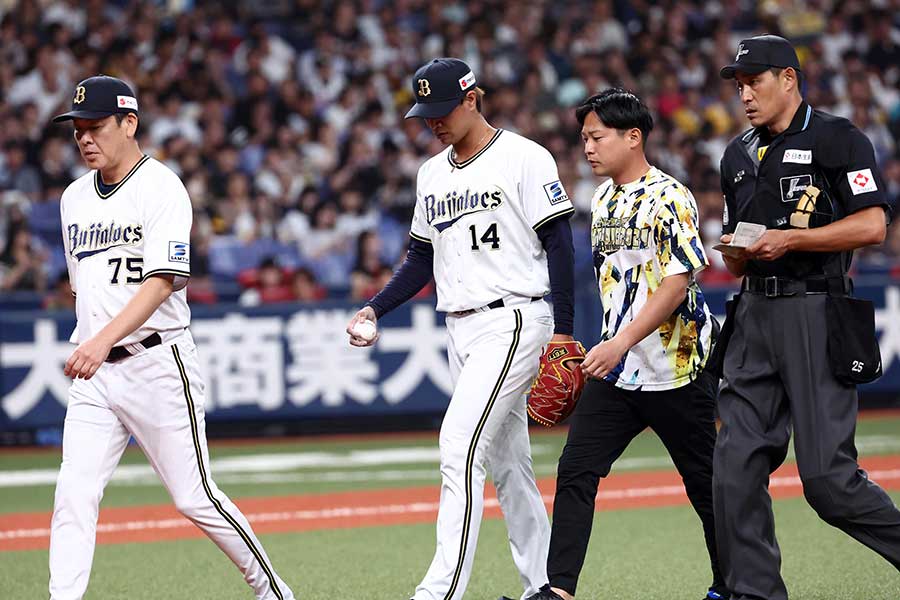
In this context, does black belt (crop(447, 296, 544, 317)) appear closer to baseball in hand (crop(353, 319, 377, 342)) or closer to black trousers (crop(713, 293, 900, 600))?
baseball in hand (crop(353, 319, 377, 342))

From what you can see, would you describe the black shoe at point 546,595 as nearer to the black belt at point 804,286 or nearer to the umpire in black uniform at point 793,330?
the umpire in black uniform at point 793,330

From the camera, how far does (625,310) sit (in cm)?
548

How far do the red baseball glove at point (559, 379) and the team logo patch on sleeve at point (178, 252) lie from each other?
58.8 inches

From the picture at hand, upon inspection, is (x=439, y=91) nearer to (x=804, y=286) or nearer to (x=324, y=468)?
(x=804, y=286)

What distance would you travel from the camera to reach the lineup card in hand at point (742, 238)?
4832 millimetres

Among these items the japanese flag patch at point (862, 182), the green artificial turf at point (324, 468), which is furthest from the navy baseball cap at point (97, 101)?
the green artificial turf at point (324, 468)

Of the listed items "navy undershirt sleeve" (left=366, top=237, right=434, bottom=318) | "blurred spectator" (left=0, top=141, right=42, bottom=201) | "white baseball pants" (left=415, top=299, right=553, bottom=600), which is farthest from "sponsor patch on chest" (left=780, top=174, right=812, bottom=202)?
"blurred spectator" (left=0, top=141, right=42, bottom=201)

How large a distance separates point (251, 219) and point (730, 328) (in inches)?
403

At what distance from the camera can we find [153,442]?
17.5 feet

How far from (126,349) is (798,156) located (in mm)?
2736

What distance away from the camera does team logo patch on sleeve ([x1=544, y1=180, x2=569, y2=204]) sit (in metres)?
5.47

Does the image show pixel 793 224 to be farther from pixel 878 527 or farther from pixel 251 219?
pixel 251 219

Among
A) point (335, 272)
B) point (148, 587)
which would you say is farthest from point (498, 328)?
point (335, 272)

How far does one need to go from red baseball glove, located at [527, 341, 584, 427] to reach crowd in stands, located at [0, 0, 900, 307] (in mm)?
7932
